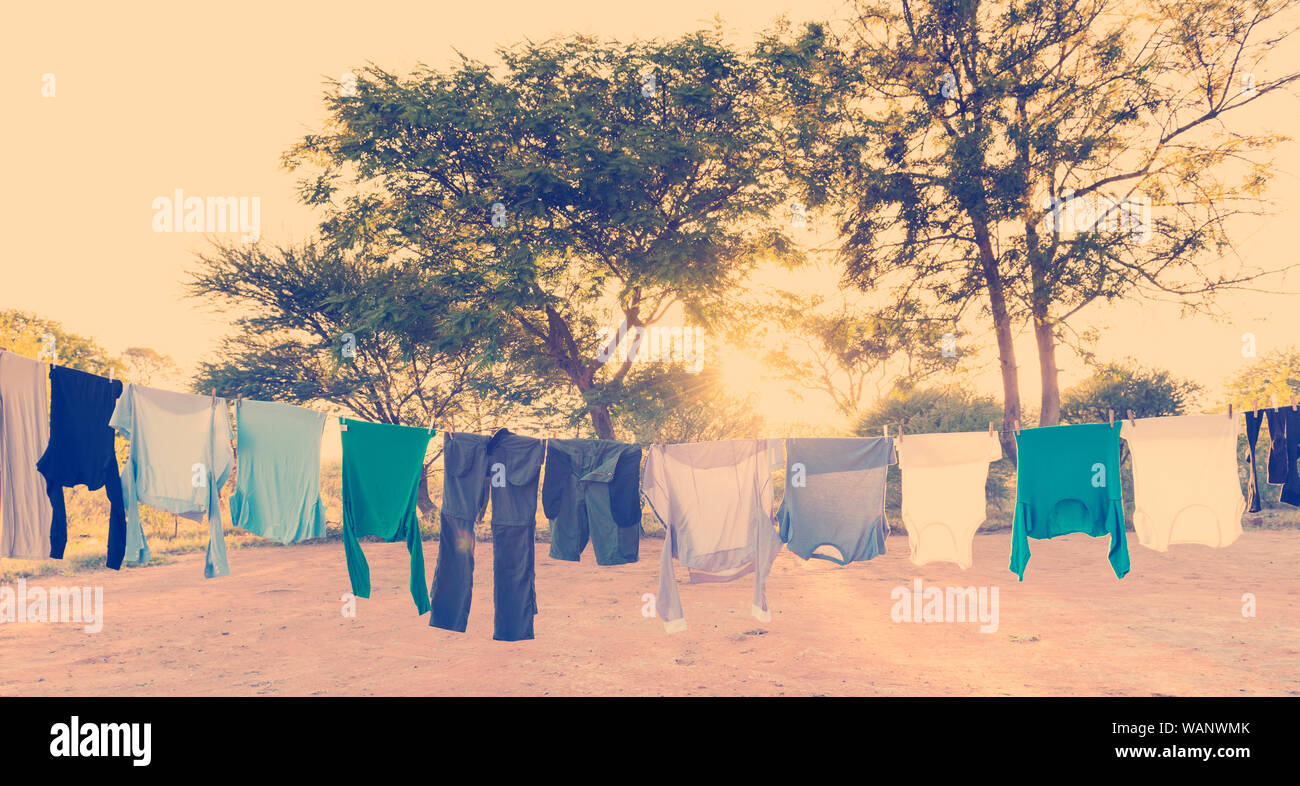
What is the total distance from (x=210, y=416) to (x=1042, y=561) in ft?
58.8

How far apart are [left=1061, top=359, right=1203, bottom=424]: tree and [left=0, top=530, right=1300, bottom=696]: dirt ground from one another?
11.8 m

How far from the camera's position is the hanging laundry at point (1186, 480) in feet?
31.7

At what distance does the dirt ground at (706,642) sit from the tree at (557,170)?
8904mm

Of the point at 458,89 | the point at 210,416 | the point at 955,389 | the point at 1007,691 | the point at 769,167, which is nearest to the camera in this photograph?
the point at 1007,691

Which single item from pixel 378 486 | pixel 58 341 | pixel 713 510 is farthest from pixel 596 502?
pixel 58 341

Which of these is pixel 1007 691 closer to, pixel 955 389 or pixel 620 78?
pixel 620 78

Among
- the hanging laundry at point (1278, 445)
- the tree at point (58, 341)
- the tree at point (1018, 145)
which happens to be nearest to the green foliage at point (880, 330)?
the tree at point (1018, 145)

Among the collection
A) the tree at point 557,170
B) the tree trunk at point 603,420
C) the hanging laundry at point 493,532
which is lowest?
the hanging laundry at point 493,532

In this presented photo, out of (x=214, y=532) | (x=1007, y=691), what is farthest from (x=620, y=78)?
(x=1007, y=691)

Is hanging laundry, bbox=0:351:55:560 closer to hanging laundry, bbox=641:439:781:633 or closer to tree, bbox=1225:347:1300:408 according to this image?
hanging laundry, bbox=641:439:781:633

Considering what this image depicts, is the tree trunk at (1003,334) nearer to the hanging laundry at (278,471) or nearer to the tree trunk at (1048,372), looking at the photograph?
the tree trunk at (1048,372)

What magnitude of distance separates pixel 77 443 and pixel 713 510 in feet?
23.8

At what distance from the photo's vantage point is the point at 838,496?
419 inches

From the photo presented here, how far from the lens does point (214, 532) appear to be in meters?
9.27
